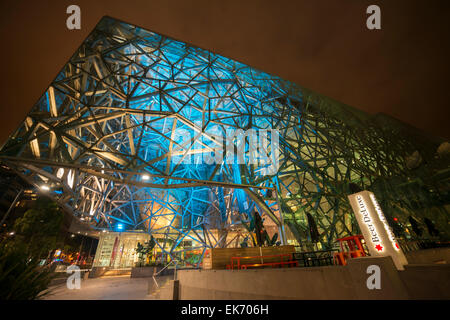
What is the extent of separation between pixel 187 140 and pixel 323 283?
17.7 metres

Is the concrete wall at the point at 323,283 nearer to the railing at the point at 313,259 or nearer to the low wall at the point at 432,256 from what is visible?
the railing at the point at 313,259

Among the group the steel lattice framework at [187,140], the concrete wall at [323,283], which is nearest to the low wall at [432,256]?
the steel lattice framework at [187,140]

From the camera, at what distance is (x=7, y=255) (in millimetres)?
3578

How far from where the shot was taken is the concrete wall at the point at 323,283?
359cm

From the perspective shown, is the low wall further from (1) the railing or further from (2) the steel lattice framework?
(2) the steel lattice framework

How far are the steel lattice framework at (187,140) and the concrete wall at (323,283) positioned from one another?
19.9 ft

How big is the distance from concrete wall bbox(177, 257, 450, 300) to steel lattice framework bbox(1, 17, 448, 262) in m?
6.08

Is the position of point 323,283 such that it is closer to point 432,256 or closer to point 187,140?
point 432,256

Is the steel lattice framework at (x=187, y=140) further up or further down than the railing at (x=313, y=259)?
further up

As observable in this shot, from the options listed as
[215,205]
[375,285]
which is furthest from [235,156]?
[375,285]

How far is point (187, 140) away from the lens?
20219 mm

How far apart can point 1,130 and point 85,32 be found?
7.98 ft

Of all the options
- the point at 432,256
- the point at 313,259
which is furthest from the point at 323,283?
the point at 432,256
